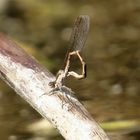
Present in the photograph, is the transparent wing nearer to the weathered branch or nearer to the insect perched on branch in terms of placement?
the insect perched on branch

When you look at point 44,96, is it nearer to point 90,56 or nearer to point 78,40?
point 78,40

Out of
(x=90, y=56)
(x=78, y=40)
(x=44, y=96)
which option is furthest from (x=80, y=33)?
(x=90, y=56)

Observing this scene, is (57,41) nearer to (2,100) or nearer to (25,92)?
(2,100)

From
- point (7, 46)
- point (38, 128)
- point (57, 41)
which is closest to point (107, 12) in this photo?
point (57, 41)

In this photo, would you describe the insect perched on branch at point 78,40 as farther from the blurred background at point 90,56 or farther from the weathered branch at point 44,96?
the blurred background at point 90,56

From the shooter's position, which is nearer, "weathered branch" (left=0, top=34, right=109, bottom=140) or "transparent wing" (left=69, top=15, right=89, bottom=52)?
"weathered branch" (left=0, top=34, right=109, bottom=140)

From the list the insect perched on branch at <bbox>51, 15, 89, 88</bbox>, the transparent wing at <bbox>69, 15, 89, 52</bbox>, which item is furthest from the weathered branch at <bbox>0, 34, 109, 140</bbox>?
the transparent wing at <bbox>69, 15, 89, 52</bbox>
